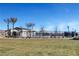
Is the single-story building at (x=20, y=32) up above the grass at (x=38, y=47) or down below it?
above

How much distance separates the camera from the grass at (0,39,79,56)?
7.16 meters

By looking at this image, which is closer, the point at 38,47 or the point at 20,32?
the point at 38,47

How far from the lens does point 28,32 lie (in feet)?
28.8

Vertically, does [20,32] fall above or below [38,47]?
above

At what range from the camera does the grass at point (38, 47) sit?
23.5 feet

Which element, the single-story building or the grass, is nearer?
the grass

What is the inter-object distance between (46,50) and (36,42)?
1384mm

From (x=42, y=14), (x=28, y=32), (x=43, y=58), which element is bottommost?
(x=43, y=58)

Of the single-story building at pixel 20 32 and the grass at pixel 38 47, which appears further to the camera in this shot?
the single-story building at pixel 20 32

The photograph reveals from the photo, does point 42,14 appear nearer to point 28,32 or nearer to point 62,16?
point 62,16

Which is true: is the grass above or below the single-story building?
below

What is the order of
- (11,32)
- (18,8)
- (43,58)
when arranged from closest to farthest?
1. (43,58)
2. (18,8)
3. (11,32)

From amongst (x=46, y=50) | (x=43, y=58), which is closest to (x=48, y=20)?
(x=46, y=50)

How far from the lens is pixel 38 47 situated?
811 cm
